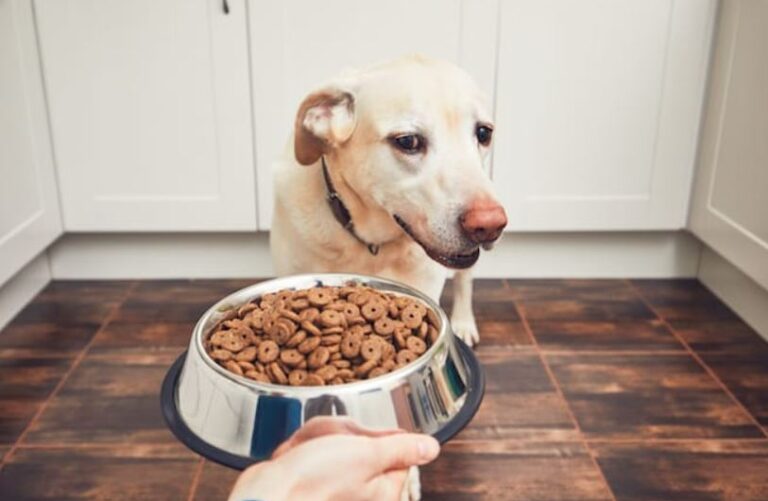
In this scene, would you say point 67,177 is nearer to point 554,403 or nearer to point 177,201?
point 177,201

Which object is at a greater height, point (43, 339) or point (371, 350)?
point (371, 350)

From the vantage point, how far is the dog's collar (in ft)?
4.59

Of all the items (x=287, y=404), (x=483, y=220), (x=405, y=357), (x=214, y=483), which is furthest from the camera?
(x=214, y=483)

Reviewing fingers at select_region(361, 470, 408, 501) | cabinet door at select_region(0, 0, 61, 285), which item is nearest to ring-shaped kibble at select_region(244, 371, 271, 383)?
fingers at select_region(361, 470, 408, 501)

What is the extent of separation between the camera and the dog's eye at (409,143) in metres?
1.24

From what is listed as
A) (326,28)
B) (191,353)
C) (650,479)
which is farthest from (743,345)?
(191,353)

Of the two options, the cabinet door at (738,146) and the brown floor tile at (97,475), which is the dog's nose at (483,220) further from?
the cabinet door at (738,146)

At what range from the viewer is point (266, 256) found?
2.40 m

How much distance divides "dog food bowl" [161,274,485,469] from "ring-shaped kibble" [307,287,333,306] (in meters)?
0.16

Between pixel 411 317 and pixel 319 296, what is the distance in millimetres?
134

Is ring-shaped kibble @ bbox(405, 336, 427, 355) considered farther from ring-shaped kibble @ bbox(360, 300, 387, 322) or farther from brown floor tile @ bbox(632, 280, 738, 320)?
brown floor tile @ bbox(632, 280, 738, 320)

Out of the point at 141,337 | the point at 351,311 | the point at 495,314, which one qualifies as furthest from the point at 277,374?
the point at 495,314

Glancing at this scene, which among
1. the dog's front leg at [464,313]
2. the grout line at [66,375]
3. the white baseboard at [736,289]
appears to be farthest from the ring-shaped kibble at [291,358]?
the white baseboard at [736,289]

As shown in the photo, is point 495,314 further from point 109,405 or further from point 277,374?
point 277,374
